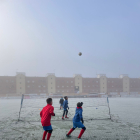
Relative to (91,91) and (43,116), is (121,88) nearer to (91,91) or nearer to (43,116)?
(91,91)

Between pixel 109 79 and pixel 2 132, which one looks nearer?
pixel 2 132

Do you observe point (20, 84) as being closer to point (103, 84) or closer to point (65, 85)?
point (65, 85)

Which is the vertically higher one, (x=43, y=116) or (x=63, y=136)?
(x=43, y=116)

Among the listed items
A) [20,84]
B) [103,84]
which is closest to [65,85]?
[103,84]

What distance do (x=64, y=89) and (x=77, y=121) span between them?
70216mm

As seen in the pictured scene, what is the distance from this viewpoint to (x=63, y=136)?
6043 mm

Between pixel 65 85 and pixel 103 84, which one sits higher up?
pixel 103 84

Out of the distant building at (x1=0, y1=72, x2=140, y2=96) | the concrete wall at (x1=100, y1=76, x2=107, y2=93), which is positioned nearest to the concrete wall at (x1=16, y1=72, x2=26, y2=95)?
the distant building at (x1=0, y1=72, x2=140, y2=96)

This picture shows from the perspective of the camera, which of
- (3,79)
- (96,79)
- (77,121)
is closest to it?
(77,121)

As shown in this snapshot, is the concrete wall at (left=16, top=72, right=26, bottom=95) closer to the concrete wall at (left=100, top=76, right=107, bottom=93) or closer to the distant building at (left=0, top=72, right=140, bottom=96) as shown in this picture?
the distant building at (left=0, top=72, right=140, bottom=96)

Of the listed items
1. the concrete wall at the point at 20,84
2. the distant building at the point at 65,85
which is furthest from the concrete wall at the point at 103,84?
the concrete wall at the point at 20,84

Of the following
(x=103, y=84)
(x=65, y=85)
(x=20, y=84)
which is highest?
(x=20, y=84)

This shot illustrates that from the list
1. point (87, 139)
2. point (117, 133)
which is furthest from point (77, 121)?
point (117, 133)

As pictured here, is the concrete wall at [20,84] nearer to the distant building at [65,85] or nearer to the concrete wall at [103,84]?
the distant building at [65,85]
